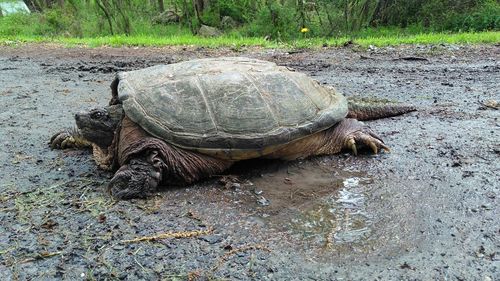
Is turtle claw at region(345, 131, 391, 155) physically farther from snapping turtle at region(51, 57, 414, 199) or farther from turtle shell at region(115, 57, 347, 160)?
turtle shell at region(115, 57, 347, 160)

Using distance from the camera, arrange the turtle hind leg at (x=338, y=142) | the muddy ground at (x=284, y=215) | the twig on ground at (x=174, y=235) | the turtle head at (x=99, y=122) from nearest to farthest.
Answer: the muddy ground at (x=284, y=215), the twig on ground at (x=174, y=235), the turtle head at (x=99, y=122), the turtle hind leg at (x=338, y=142)

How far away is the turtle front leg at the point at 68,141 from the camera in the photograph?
396cm

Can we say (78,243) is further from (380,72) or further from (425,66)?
(425,66)

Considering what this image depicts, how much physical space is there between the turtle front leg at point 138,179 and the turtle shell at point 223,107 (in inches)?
7.9

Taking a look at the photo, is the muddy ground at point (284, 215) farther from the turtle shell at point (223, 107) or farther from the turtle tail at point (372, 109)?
the turtle shell at point (223, 107)

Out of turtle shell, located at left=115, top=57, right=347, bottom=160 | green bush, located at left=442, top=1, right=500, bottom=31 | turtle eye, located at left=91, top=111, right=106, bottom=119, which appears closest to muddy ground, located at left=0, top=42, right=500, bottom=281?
turtle shell, located at left=115, top=57, right=347, bottom=160

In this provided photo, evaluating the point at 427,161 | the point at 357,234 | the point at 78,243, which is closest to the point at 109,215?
the point at 78,243

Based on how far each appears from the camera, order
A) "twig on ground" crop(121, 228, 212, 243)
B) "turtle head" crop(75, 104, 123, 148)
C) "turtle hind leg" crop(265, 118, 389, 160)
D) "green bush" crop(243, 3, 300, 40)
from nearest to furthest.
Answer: "twig on ground" crop(121, 228, 212, 243) → "turtle head" crop(75, 104, 123, 148) → "turtle hind leg" crop(265, 118, 389, 160) → "green bush" crop(243, 3, 300, 40)

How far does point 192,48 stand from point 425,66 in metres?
4.63

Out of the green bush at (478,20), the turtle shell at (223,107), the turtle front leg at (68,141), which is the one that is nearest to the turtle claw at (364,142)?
the turtle shell at (223,107)

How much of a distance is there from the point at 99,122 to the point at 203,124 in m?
0.80

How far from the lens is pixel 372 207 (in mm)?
2824

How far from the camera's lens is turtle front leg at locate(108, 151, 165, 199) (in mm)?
2969

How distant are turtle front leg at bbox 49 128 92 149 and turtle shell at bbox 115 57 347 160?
859mm
